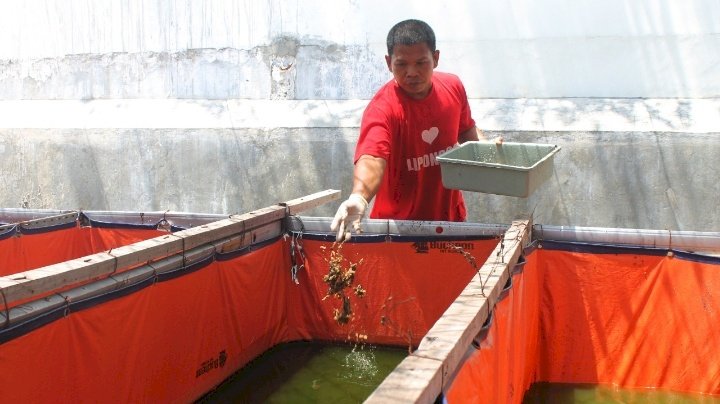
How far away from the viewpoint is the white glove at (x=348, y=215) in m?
2.79

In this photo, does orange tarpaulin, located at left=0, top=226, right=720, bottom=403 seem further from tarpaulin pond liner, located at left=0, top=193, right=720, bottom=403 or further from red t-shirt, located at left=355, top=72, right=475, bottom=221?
red t-shirt, located at left=355, top=72, right=475, bottom=221

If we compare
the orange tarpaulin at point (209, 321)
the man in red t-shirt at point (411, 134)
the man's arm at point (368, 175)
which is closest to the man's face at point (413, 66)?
the man in red t-shirt at point (411, 134)

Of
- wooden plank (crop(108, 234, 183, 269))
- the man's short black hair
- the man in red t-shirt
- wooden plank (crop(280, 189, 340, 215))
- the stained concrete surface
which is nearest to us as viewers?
wooden plank (crop(108, 234, 183, 269))

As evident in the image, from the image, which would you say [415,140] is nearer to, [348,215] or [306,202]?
[348,215]

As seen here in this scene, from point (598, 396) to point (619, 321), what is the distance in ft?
1.31

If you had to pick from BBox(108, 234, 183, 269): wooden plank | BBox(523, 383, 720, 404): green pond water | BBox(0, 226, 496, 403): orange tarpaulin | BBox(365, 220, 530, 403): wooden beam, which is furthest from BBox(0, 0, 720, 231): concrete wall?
BBox(365, 220, 530, 403): wooden beam

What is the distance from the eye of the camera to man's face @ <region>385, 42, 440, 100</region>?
3.25m

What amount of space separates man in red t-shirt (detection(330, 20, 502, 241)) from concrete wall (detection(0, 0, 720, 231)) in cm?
184

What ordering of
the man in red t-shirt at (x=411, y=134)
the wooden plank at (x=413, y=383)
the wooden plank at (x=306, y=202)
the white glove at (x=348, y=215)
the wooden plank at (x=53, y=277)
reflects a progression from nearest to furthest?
the wooden plank at (x=413, y=383) < the wooden plank at (x=53, y=277) < the white glove at (x=348, y=215) < the man in red t-shirt at (x=411, y=134) < the wooden plank at (x=306, y=202)

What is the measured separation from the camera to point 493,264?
101 inches

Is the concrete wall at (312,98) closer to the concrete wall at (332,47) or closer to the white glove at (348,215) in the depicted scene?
the concrete wall at (332,47)

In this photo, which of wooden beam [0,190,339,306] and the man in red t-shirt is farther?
the man in red t-shirt

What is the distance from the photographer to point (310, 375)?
12.3 feet

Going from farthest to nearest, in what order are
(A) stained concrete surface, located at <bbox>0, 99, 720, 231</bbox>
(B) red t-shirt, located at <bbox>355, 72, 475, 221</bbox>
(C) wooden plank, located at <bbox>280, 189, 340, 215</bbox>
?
(A) stained concrete surface, located at <bbox>0, 99, 720, 231</bbox>, (C) wooden plank, located at <bbox>280, 189, 340, 215</bbox>, (B) red t-shirt, located at <bbox>355, 72, 475, 221</bbox>
